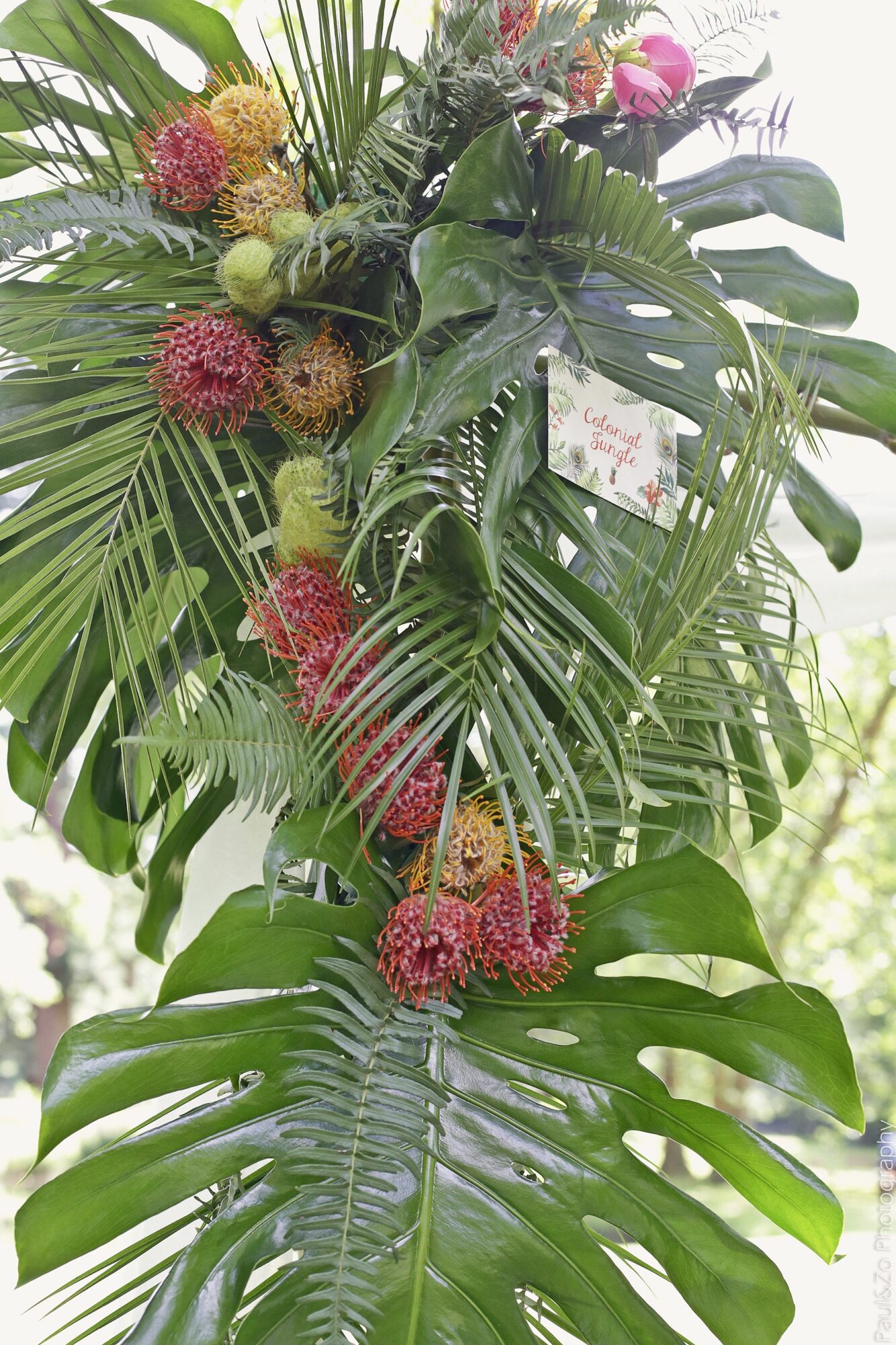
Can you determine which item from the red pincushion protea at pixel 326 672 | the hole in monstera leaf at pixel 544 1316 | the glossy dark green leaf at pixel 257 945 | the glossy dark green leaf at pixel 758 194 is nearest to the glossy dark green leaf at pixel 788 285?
the glossy dark green leaf at pixel 758 194

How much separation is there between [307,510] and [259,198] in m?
0.23

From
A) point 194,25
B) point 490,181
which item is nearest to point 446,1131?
point 490,181

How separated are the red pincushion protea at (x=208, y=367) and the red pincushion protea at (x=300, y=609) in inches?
5.0

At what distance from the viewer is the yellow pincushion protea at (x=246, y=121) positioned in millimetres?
710

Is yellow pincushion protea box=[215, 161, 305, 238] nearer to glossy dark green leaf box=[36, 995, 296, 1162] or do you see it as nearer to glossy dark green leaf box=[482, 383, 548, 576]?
glossy dark green leaf box=[482, 383, 548, 576]

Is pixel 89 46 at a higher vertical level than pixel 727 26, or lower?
higher

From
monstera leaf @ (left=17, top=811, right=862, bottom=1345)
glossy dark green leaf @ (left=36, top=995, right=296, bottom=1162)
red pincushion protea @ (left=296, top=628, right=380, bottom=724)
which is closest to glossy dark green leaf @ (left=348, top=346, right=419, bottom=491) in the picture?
red pincushion protea @ (left=296, top=628, right=380, bottom=724)

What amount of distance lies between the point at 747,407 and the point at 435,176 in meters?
0.40

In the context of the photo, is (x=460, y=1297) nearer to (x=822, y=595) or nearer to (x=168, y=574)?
(x=168, y=574)

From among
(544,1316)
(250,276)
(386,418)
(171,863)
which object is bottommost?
(544,1316)

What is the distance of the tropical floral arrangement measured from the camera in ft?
1.90

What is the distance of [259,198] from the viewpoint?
691 mm

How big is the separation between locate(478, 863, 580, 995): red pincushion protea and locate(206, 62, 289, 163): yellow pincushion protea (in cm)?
55

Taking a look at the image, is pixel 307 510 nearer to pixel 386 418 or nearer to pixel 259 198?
pixel 386 418
